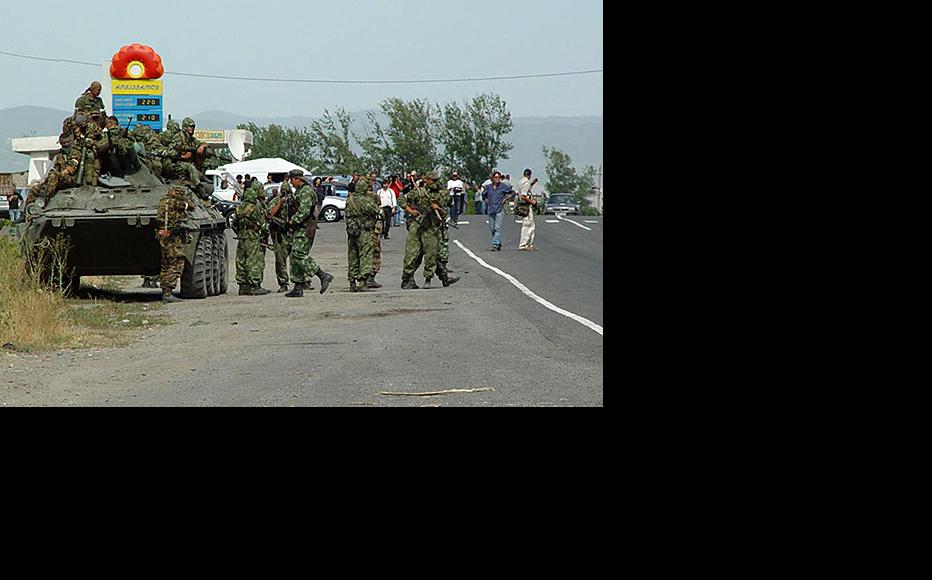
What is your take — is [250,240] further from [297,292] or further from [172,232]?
[172,232]

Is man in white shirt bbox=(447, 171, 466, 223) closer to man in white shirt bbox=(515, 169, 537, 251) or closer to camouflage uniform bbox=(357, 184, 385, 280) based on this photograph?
man in white shirt bbox=(515, 169, 537, 251)

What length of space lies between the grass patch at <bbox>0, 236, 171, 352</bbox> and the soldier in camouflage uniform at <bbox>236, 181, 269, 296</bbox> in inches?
65.0

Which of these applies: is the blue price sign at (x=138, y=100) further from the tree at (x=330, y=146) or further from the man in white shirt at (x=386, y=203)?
the tree at (x=330, y=146)

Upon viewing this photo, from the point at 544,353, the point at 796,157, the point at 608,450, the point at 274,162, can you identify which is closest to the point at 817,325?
the point at 796,157

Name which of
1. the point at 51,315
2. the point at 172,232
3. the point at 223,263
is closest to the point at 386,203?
the point at 223,263

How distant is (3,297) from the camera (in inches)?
572

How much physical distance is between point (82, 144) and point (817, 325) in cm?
1436

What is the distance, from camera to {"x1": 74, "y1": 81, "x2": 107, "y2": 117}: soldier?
1902 centimetres

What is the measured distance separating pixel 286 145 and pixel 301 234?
178 ft

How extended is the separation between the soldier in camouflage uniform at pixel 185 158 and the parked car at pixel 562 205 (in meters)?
37.0

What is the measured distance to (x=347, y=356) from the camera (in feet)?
39.1

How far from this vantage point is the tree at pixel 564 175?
284 feet

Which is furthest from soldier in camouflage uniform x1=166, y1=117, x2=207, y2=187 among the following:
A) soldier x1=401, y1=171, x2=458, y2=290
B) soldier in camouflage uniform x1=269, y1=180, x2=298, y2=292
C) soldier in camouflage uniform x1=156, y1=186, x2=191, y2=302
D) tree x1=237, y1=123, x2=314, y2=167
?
tree x1=237, y1=123, x2=314, y2=167

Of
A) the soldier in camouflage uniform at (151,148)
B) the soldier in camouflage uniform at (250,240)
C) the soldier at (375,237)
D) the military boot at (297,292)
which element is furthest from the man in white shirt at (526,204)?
the soldier in camouflage uniform at (151,148)
